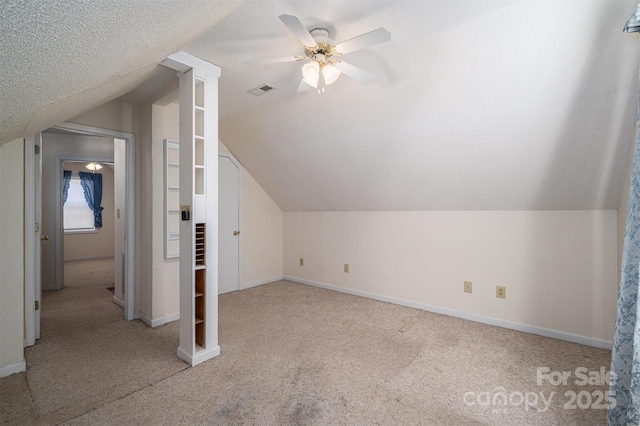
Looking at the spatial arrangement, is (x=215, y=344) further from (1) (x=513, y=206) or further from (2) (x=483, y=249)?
(1) (x=513, y=206)

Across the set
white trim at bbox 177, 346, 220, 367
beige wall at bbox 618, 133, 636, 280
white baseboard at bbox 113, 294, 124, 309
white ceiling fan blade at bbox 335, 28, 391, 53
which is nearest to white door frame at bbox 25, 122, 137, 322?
white baseboard at bbox 113, 294, 124, 309

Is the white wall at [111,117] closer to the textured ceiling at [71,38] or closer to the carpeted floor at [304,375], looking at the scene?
the textured ceiling at [71,38]

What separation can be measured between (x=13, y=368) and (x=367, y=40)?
3.35 m

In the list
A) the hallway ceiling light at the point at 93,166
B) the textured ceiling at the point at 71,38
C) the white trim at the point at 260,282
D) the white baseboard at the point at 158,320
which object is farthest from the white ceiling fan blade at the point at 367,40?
the hallway ceiling light at the point at 93,166

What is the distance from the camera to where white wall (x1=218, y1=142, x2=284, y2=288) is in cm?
470

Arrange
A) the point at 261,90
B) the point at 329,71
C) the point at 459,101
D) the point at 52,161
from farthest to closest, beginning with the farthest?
1. the point at 52,161
2. the point at 261,90
3. the point at 459,101
4. the point at 329,71

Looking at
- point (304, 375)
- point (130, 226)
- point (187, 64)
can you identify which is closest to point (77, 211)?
point (130, 226)

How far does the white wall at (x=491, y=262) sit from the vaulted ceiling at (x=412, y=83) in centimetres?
20

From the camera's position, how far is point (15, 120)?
1.45 m

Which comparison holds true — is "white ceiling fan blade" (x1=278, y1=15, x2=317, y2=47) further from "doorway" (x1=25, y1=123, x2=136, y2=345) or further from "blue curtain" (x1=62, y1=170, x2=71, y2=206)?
"blue curtain" (x1=62, y1=170, x2=71, y2=206)

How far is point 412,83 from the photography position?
8.25 ft

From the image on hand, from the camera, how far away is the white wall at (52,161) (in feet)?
15.6

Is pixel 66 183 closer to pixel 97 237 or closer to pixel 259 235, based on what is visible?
pixel 97 237

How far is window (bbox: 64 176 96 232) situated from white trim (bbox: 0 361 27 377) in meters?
6.36
